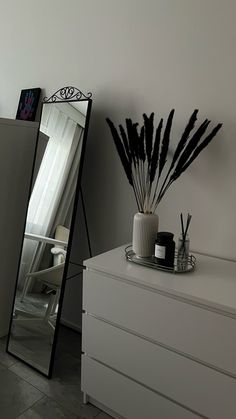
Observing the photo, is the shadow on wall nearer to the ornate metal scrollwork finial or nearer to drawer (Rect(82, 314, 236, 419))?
the ornate metal scrollwork finial

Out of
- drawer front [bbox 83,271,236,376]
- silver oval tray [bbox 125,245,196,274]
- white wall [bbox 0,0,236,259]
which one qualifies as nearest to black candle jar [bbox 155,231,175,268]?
silver oval tray [bbox 125,245,196,274]

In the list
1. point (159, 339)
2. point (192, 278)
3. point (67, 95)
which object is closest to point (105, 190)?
point (67, 95)

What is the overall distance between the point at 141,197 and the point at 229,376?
97 centimetres

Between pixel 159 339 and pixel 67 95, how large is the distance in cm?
155

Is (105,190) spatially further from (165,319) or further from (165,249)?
(165,319)

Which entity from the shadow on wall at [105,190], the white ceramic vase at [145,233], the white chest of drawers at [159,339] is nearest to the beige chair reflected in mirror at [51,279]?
the shadow on wall at [105,190]

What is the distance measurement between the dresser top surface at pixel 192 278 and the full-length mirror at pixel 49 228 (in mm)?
483

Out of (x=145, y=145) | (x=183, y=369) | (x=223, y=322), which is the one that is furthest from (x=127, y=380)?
(x=145, y=145)

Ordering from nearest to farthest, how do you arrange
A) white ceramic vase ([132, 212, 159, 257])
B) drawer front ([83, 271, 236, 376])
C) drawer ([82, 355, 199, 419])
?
drawer front ([83, 271, 236, 376]) → drawer ([82, 355, 199, 419]) → white ceramic vase ([132, 212, 159, 257])

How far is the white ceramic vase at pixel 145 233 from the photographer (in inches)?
57.5

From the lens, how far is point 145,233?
4.81 feet

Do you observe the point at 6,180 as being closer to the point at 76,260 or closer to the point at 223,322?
the point at 76,260

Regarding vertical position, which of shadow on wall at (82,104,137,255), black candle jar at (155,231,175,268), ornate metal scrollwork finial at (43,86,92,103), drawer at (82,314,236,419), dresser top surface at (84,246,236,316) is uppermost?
ornate metal scrollwork finial at (43,86,92,103)

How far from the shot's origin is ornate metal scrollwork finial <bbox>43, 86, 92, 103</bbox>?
192 centimetres
